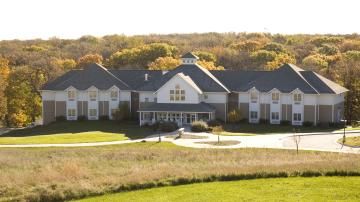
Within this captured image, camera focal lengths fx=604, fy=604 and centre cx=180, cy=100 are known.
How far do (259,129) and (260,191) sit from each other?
3762 centimetres

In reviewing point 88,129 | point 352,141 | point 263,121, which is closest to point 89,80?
point 88,129

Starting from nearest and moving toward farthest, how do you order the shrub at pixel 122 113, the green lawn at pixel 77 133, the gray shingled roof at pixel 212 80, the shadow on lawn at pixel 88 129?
the green lawn at pixel 77 133 < the shadow on lawn at pixel 88 129 < the gray shingled roof at pixel 212 80 < the shrub at pixel 122 113

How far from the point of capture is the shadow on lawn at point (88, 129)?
60.1 m

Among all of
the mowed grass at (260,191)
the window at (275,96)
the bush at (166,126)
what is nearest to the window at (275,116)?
the window at (275,96)

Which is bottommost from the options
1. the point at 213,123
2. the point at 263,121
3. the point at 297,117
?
the point at 213,123

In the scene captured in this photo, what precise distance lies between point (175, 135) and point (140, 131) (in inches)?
201

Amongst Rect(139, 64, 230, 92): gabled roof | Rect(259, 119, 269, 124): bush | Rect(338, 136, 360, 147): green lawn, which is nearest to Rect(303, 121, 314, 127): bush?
Rect(259, 119, 269, 124): bush

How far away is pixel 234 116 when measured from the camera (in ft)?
211

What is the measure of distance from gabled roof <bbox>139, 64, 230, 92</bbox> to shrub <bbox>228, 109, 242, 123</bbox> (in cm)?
267

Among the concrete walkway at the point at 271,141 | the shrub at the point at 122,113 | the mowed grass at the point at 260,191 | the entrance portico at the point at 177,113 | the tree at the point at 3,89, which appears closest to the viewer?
the mowed grass at the point at 260,191

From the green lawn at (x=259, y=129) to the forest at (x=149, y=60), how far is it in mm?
10324

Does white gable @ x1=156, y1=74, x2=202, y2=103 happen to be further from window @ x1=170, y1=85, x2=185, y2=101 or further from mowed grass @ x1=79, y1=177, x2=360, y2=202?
mowed grass @ x1=79, y1=177, x2=360, y2=202

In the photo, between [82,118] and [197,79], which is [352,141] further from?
[82,118]

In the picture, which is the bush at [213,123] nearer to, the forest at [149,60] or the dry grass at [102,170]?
the forest at [149,60]
